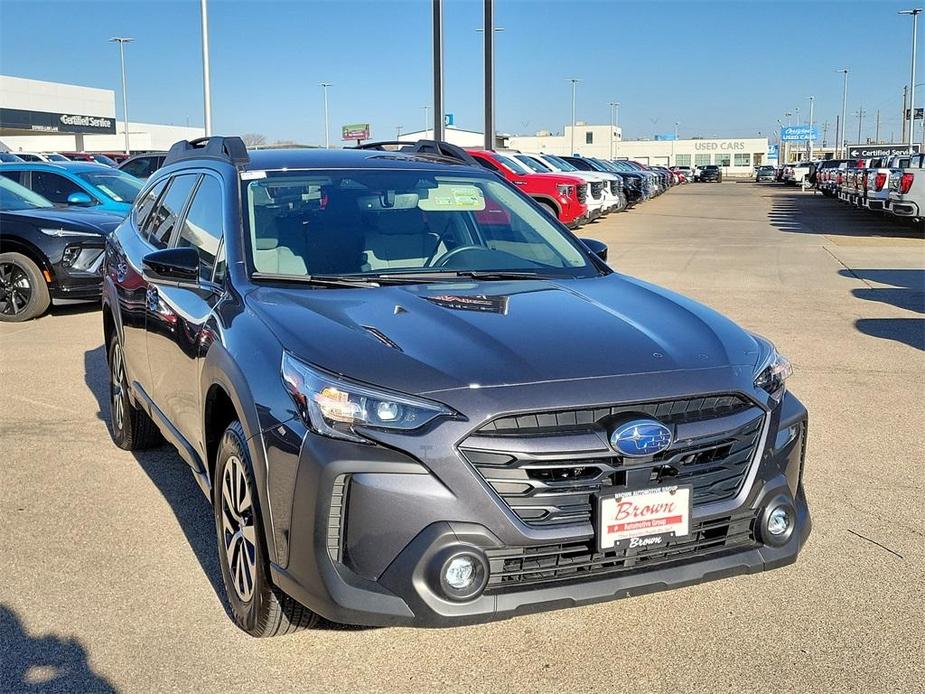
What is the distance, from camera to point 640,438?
2834 millimetres

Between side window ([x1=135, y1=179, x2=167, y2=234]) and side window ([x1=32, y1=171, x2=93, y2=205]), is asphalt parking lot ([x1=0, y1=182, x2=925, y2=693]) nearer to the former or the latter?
side window ([x1=135, y1=179, x2=167, y2=234])

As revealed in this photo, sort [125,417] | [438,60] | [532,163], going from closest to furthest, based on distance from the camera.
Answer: [125,417], [438,60], [532,163]

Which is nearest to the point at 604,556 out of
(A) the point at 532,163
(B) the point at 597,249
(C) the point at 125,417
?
(B) the point at 597,249

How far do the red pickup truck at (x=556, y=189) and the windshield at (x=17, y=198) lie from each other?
34.3 ft

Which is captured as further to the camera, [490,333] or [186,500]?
[186,500]

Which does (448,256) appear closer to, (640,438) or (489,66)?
(640,438)

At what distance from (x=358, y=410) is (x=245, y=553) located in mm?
828

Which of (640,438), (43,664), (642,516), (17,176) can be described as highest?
(17,176)

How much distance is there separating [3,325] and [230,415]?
797cm

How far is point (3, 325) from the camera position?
10.3 meters

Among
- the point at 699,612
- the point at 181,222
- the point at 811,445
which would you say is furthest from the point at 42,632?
the point at 811,445

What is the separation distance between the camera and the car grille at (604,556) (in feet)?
9.14

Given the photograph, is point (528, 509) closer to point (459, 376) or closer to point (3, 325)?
point (459, 376)

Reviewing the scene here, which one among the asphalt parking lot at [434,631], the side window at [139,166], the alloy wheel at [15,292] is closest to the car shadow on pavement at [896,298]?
the asphalt parking lot at [434,631]
